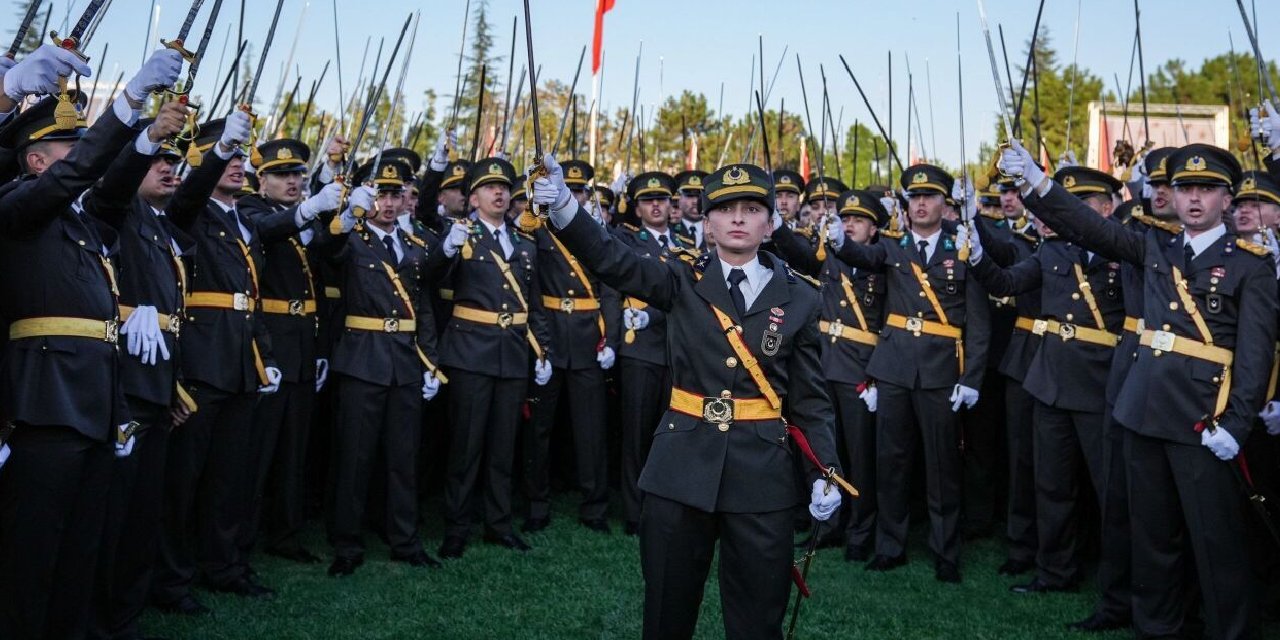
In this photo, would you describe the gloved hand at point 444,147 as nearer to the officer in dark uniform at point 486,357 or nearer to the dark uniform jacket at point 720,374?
the officer in dark uniform at point 486,357

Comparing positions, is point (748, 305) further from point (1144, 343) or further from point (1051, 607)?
→ point (1051, 607)

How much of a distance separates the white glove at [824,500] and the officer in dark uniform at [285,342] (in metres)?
3.85

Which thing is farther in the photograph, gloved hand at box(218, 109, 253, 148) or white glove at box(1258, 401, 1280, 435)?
white glove at box(1258, 401, 1280, 435)

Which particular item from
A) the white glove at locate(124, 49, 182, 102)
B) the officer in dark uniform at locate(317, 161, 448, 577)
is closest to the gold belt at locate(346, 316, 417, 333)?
the officer in dark uniform at locate(317, 161, 448, 577)

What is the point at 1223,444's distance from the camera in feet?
17.2

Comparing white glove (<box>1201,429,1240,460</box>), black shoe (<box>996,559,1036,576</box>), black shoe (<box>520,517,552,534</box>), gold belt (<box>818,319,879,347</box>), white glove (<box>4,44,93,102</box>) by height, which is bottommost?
black shoe (<box>996,559,1036,576</box>)

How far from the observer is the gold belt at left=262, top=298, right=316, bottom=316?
700cm

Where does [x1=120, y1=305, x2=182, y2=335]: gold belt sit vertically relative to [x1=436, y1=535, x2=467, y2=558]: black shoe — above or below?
above

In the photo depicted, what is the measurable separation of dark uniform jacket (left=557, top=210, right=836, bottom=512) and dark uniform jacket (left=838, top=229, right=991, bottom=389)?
3333mm

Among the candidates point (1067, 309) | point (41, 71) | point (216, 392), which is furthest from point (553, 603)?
point (41, 71)

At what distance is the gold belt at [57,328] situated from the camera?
13.9 feet

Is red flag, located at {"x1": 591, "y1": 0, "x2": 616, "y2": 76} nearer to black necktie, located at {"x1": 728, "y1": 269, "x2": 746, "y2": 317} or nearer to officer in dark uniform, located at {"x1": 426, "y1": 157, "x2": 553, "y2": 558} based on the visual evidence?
officer in dark uniform, located at {"x1": 426, "y1": 157, "x2": 553, "y2": 558}

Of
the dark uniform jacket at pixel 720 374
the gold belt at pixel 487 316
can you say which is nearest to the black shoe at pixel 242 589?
the gold belt at pixel 487 316

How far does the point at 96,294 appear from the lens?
14.4ft
